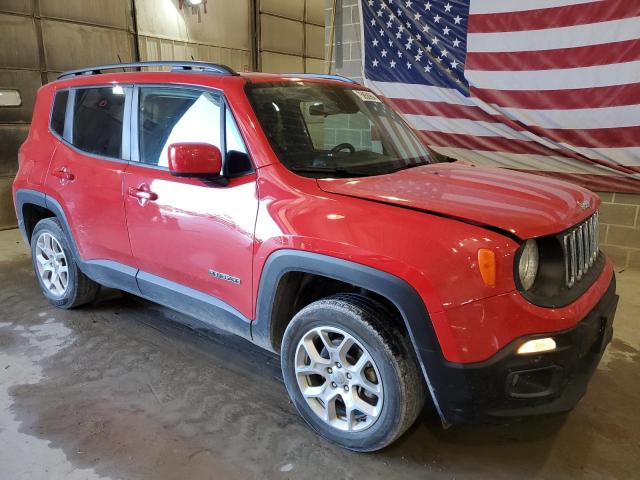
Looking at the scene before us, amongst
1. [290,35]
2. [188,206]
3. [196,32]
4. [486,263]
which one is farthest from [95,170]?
[290,35]

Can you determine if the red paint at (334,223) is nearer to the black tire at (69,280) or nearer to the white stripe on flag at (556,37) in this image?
the black tire at (69,280)

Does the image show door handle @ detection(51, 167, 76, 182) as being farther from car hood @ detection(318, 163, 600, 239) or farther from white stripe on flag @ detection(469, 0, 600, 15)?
white stripe on flag @ detection(469, 0, 600, 15)

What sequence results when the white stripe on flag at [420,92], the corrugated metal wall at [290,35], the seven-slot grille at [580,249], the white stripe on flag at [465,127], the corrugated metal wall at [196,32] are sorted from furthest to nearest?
the corrugated metal wall at [290,35], the corrugated metal wall at [196,32], the white stripe on flag at [420,92], the white stripe on flag at [465,127], the seven-slot grille at [580,249]

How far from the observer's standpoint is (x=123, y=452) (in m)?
2.37

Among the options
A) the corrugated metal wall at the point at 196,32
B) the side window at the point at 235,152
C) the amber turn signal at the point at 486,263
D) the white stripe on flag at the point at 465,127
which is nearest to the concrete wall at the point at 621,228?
the white stripe on flag at the point at 465,127

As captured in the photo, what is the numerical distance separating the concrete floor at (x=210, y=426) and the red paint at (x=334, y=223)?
586 millimetres

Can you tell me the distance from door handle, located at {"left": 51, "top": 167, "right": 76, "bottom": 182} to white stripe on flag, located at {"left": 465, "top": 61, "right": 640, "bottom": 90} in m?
4.23

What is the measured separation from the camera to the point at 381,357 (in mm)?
2133

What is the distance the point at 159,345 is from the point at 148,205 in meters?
1.03

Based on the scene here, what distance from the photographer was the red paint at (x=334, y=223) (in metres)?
1.94

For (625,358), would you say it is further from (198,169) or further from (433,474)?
(198,169)

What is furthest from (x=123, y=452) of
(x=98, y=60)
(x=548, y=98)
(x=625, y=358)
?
(x=98, y=60)

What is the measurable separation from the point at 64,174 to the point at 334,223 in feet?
7.46

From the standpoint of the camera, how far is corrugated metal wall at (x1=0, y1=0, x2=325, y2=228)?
7.50 meters
